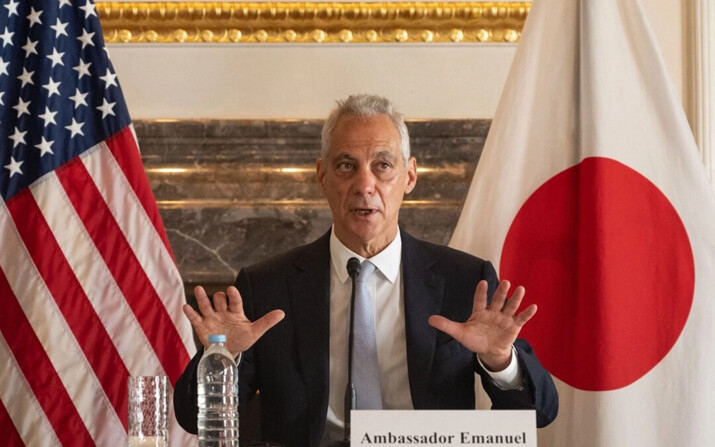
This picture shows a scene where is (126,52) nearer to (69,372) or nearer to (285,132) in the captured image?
(285,132)

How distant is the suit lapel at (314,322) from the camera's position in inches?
104

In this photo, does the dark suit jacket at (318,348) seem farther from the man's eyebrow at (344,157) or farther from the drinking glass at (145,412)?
the drinking glass at (145,412)

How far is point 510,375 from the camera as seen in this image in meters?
2.38

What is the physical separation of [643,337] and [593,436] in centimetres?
34

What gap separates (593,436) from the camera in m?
3.01

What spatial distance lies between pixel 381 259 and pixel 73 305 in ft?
3.32

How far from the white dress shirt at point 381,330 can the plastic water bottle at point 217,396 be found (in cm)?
38

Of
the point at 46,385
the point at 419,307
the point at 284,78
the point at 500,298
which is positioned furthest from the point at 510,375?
the point at 284,78

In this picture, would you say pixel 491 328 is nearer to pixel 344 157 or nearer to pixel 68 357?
pixel 344 157

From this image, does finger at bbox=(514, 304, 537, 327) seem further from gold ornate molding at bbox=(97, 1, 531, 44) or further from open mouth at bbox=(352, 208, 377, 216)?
gold ornate molding at bbox=(97, 1, 531, 44)

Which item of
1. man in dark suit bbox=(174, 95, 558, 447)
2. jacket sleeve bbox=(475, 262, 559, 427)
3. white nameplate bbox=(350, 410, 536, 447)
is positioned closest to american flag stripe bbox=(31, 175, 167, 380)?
man in dark suit bbox=(174, 95, 558, 447)

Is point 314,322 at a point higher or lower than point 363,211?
lower

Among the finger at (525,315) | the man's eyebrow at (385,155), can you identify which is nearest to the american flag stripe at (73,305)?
the man's eyebrow at (385,155)

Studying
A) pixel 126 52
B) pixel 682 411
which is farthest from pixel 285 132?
pixel 682 411
